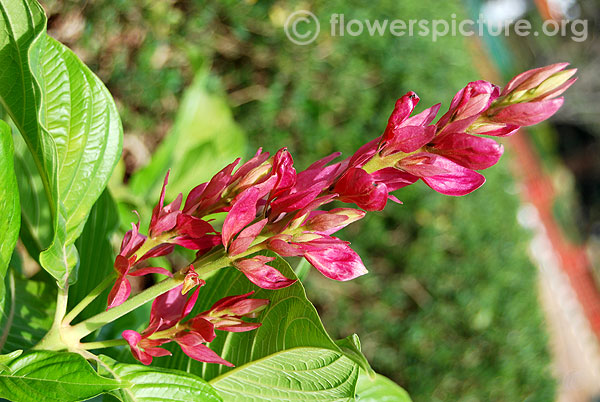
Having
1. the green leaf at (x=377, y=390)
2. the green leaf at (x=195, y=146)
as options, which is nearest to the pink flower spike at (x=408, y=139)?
the green leaf at (x=377, y=390)

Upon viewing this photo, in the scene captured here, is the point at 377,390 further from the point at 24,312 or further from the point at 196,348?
the point at 24,312

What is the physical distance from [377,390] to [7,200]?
703 mm

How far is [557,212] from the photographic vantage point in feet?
32.3

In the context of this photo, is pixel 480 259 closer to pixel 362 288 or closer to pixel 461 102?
pixel 362 288

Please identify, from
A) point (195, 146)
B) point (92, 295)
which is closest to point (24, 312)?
point (92, 295)

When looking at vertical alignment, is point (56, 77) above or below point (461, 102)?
below

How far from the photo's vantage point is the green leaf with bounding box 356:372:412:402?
3.17 feet

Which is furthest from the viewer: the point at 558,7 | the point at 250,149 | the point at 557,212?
the point at 558,7

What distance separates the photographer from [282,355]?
697 mm

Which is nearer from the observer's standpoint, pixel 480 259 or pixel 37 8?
pixel 37 8

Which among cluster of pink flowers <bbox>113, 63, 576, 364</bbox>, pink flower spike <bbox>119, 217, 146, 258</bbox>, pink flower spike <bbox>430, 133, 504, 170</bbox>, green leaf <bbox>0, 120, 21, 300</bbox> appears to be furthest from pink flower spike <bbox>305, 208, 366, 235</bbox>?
green leaf <bbox>0, 120, 21, 300</bbox>

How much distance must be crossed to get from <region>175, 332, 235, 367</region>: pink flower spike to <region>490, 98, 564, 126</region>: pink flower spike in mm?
423

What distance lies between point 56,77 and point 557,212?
34.4ft

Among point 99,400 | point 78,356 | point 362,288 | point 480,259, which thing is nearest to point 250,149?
point 362,288
